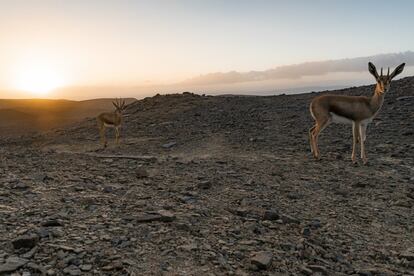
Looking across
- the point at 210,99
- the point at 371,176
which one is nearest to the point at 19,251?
the point at 371,176

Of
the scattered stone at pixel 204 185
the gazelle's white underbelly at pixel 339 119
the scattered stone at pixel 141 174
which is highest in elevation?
the gazelle's white underbelly at pixel 339 119

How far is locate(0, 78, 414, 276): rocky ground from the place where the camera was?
541cm

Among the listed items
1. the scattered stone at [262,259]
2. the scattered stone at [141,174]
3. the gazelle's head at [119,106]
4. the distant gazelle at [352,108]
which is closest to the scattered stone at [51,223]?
the scattered stone at [262,259]

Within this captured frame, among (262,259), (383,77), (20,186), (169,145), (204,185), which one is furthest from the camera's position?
(169,145)

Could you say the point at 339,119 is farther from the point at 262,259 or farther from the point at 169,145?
the point at 262,259

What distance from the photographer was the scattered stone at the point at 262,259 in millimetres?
5441

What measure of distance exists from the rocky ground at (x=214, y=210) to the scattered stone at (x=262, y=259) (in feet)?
0.04

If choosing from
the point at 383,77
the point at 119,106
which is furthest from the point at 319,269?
the point at 119,106

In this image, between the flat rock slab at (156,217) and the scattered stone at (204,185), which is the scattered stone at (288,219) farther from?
the scattered stone at (204,185)

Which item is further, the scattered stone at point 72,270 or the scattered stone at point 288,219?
the scattered stone at point 288,219

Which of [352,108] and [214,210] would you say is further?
[352,108]

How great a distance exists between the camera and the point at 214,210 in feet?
24.7

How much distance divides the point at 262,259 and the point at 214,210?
6.82 ft

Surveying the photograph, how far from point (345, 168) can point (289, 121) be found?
8412 millimetres
